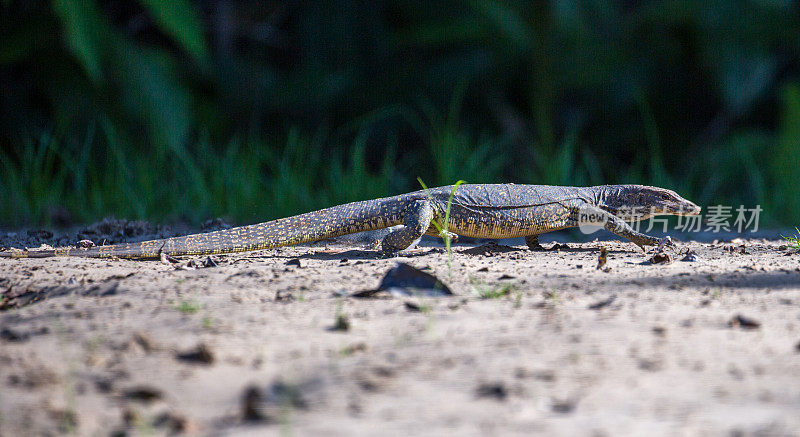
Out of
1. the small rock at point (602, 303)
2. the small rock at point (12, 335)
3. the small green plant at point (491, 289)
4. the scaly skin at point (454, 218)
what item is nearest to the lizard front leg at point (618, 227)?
the scaly skin at point (454, 218)

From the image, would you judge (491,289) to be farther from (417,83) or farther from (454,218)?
(417,83)

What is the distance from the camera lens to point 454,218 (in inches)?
163

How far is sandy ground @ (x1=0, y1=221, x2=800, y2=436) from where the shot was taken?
1.44 metres

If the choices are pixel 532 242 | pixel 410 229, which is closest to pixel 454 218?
pixel 410 229

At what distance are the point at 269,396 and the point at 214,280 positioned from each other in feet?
4.23

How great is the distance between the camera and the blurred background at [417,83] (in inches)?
281

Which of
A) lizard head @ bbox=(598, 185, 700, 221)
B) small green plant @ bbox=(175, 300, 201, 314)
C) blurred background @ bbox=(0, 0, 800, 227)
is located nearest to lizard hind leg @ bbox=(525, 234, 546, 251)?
lizard head @ bbox=(598, 185, 700, 221)

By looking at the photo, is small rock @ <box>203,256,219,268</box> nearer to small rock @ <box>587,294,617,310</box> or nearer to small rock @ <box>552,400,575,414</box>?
small rock @ <box>587,294,617,310</box>

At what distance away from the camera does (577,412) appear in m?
1.46

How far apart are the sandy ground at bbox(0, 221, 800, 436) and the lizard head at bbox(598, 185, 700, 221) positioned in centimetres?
178

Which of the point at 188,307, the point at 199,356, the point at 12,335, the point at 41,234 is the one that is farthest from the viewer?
the point at 41,234

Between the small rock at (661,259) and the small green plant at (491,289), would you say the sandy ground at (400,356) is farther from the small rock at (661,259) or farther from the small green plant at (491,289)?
the small rock at (661,259)

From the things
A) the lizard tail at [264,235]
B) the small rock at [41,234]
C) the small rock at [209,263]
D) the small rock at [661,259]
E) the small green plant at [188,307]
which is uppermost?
the small rock at [41,234]

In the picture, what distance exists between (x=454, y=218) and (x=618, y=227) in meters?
1.07
